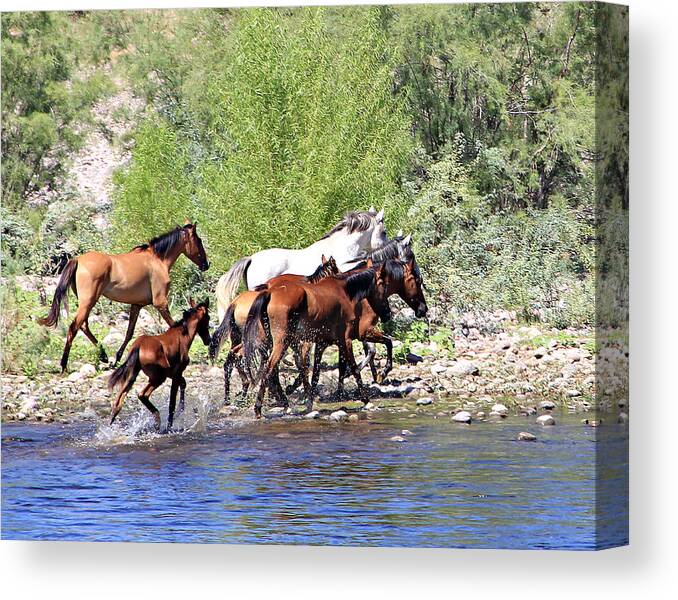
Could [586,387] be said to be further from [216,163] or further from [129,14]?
[129,14]

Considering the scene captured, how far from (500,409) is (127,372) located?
9.17 ft

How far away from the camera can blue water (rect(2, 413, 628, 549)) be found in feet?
38.1

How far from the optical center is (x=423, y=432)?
12594mm

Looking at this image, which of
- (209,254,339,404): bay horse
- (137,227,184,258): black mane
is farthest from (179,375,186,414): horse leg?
(137,227,184,258): black mane

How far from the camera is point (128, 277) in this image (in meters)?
13.4

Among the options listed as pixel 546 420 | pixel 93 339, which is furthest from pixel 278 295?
pixel 546 420

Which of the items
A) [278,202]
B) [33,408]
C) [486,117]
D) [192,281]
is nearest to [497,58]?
[486,117]

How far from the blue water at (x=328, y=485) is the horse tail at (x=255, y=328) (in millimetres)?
550

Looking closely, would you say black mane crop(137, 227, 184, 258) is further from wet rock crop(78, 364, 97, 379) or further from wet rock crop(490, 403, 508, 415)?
wet rock crop(490, 403, 508, 415)

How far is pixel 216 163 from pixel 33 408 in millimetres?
2377

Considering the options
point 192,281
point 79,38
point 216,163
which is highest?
point 79,38

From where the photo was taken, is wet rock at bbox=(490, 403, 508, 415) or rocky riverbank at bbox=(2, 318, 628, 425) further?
wet rock at bbox=(490, 403, 508, 415)

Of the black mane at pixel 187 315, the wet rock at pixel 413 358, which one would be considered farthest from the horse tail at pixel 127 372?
the wet rock at pixel 413 358

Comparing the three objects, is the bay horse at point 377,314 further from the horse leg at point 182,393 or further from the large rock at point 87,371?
the large rock at point 87,371
